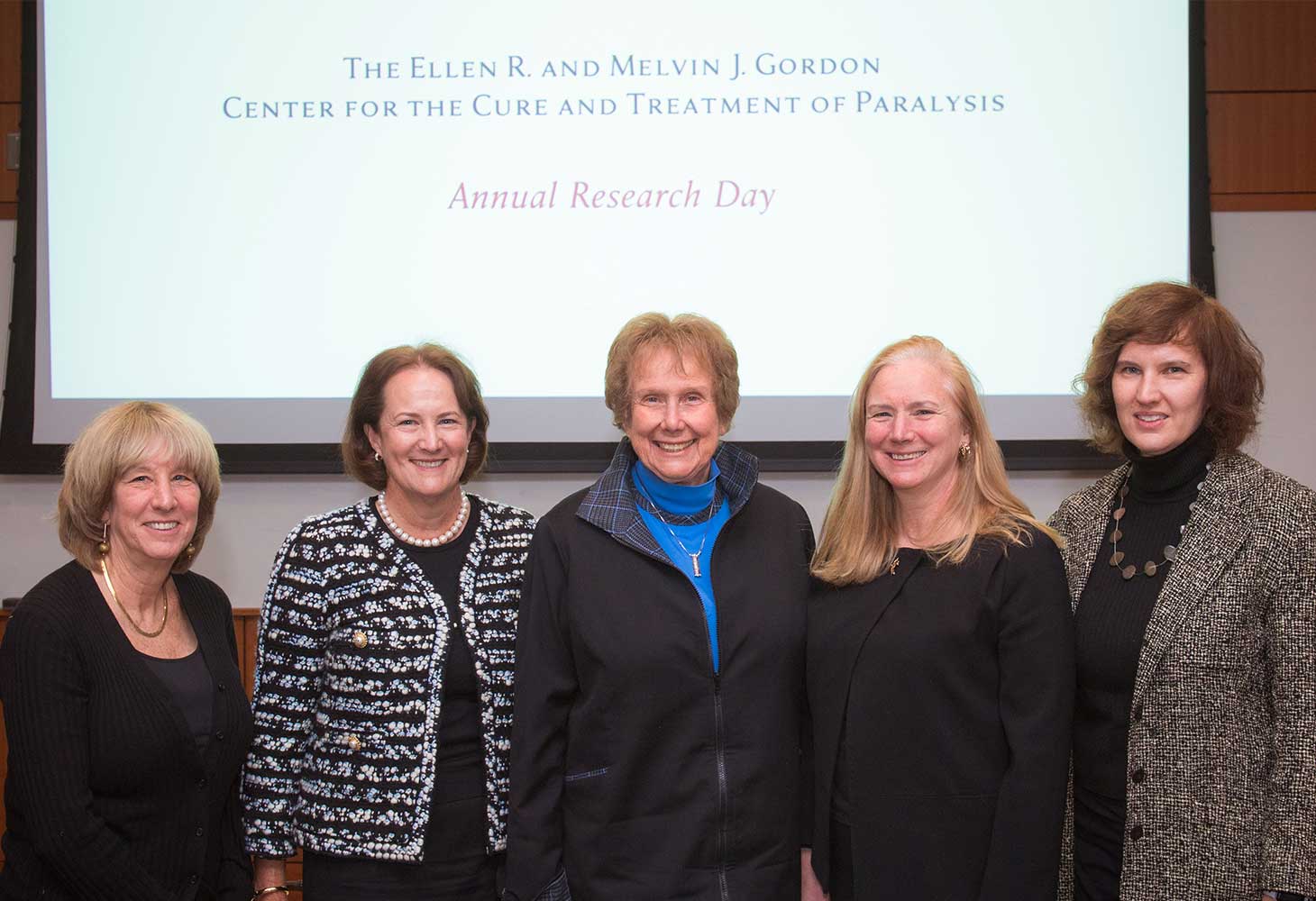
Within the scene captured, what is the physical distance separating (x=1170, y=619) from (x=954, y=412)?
0.47 meters

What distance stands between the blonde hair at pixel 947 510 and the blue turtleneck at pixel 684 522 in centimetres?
19

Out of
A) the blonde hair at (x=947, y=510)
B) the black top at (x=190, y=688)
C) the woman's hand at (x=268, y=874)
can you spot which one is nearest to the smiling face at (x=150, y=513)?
the black top at (x=190, y=688)

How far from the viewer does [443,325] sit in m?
3.21

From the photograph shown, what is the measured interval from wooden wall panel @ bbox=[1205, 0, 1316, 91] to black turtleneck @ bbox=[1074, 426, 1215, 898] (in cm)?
210

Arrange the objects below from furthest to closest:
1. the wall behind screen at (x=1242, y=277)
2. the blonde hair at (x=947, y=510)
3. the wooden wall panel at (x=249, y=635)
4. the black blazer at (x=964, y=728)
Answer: the wall behind screen at (x=1242, y=277) < the wooden wall panel at (x=249, y=635) < the blonde hair at (x=947, y=510) < the black blazer at (x=964, y=728)

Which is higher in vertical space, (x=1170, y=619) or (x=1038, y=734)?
(x=1170, y=619)

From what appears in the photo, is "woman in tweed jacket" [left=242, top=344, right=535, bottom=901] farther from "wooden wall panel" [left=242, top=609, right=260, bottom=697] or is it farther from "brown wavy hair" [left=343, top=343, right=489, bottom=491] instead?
"wooden wall panel" [left=242, top=609, right=260, bottom=697]

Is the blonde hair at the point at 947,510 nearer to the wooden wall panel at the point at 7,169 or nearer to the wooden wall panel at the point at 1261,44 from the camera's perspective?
the wooden wall panel at the point at 1261,44

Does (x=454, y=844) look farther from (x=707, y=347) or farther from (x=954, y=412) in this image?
(x=954, y=412)

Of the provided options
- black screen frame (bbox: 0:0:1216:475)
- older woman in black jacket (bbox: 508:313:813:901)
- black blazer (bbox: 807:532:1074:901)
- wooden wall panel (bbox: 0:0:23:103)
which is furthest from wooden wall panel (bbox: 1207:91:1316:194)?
wooden wall panel (bbox: 0:0:23:103)

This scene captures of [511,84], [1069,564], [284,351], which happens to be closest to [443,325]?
[284,351]

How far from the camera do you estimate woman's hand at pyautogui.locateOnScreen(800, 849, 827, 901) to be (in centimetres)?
185

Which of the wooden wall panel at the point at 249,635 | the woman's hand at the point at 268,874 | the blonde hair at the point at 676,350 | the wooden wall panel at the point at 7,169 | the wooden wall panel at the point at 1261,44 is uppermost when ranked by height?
the wooden wall panel at the point at 1261,44

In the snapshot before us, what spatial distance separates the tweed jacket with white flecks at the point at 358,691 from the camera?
1792 millimetres
